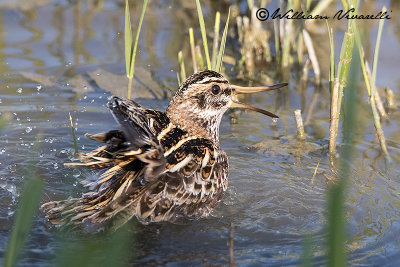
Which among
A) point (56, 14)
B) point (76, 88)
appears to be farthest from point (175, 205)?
point (56, 14)

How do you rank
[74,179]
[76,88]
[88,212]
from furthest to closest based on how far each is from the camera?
[76,88] < [74,179] < [88,212]

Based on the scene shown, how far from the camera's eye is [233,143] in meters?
6.23

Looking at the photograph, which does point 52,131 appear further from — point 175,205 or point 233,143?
point 175,205

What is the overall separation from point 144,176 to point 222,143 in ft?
7.09

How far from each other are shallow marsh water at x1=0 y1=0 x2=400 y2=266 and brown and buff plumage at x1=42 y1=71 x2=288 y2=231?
0.15 m

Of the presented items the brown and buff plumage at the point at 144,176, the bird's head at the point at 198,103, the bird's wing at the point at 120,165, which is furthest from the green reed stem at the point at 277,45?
the bird's wing at the point at 120,165

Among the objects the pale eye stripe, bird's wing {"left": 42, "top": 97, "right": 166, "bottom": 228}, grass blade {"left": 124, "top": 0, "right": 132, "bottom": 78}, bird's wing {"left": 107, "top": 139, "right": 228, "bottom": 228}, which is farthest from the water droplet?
the pale eye stripe

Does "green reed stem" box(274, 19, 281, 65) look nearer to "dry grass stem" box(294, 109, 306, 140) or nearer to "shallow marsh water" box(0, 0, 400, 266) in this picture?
"shallow marsh water" box(0, 0, 400, 266)

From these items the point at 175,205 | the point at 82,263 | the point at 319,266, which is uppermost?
the point at 82,263

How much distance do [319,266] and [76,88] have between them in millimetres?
4201

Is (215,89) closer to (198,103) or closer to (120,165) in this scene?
(198,103)

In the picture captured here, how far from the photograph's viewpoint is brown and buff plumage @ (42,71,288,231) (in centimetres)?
405

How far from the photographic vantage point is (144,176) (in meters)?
4.18

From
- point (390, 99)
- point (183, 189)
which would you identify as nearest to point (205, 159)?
point (183, 189)
